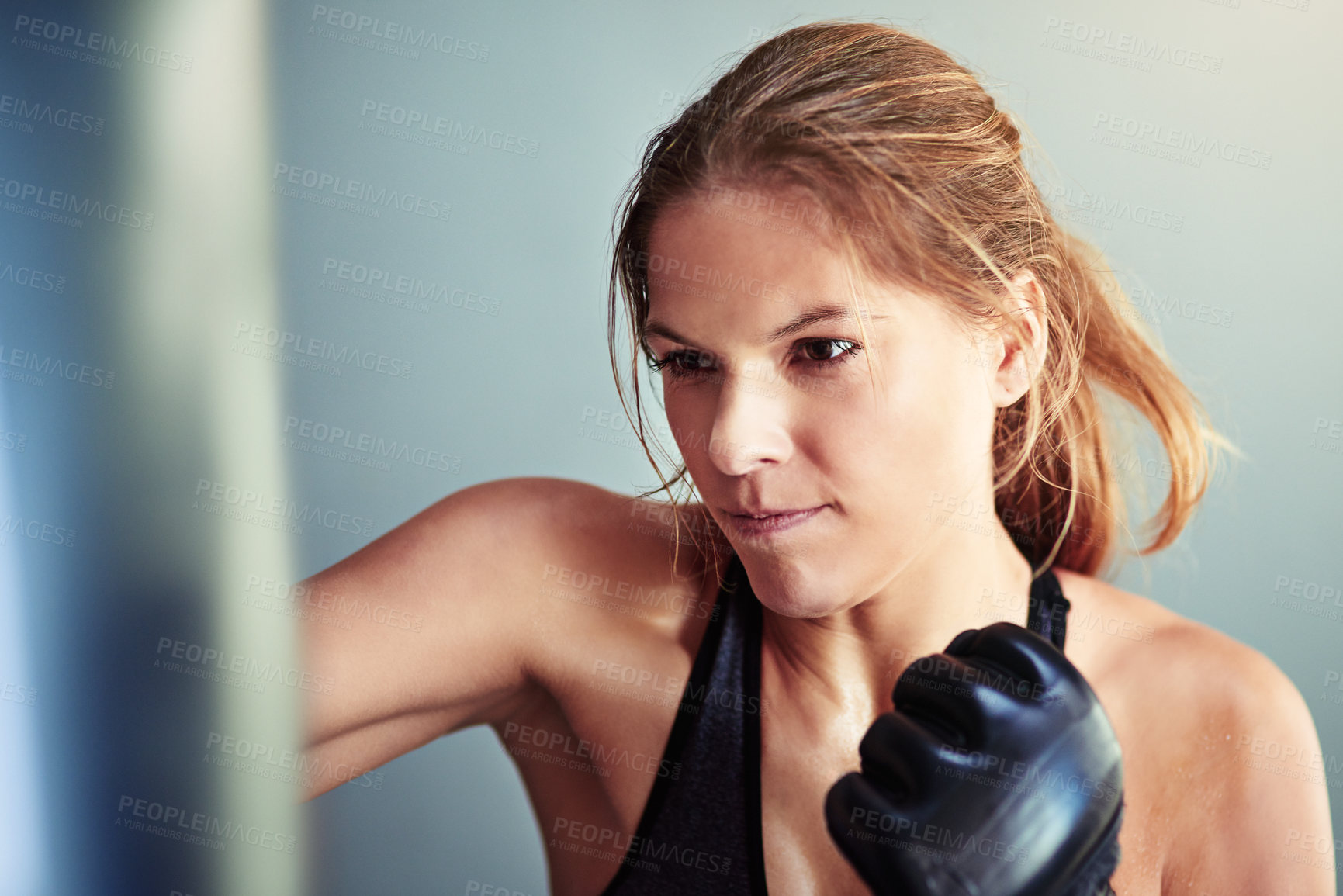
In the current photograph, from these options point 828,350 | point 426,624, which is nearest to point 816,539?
point 828,350

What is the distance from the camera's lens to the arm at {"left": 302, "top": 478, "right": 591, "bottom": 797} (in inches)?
30.4

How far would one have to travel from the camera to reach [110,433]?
2.97ft

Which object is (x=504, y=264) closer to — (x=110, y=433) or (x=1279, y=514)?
(x=110, y=433)

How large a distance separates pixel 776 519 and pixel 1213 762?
423 millimetres

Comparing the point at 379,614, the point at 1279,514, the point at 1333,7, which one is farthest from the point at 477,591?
the point at 1333,7

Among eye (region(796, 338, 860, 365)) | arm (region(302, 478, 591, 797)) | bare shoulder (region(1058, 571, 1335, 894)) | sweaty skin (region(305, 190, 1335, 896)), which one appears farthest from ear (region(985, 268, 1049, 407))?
arm (region(302, 478, 591, 797))

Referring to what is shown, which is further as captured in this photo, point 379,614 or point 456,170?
point 456,170

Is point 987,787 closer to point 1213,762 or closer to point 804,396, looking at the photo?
point 1213,762

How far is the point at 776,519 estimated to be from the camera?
2.14ft

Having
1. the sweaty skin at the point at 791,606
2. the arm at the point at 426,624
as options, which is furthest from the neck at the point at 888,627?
the arm at the point at 426,624

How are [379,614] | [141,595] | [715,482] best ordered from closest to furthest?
[715,482] < [379,614] < [141,595]

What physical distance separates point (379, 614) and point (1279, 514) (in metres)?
0.91

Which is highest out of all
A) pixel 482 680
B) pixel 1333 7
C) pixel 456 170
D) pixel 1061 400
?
pixel 1333 7

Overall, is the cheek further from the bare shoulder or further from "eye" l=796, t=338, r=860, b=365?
the bare shoulder
